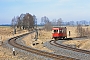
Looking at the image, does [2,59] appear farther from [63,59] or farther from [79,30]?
[79,30]

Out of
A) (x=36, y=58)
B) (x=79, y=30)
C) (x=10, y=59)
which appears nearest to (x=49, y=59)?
(x=36, y=58)

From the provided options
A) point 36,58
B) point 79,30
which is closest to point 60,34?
point 36,58

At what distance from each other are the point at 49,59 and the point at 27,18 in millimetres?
107909

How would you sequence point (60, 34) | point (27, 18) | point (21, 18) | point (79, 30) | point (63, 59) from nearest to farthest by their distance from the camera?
point (63, 59), point (60, 34), point (79, 30), point (27, 18), point (21, 18)

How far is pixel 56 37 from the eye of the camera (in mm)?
46344

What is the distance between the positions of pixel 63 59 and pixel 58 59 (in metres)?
0.43

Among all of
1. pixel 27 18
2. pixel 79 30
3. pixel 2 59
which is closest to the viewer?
pixel 2 59

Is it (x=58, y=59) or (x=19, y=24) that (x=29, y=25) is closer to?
(x=19, y=24)

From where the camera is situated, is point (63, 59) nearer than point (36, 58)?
Yes

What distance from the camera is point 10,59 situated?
1962cm

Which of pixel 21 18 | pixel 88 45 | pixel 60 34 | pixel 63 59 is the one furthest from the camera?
pixel 21 18

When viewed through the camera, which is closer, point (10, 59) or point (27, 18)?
point (10, 59)

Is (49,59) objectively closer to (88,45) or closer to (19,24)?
(88,45)

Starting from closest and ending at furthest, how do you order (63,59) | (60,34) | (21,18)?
1. (63,59)
2. (60,34)
3. (21,18)
